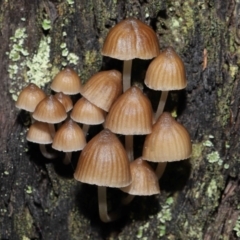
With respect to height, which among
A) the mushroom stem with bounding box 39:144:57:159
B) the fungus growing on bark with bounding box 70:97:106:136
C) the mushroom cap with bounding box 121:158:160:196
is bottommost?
the mushroom stem with bounding box 39:144:57:159

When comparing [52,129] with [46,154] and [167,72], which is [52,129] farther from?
[167,72]

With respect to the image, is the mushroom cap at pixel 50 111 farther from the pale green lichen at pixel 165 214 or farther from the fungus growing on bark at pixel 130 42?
the pale green lichen at pixel 165 214

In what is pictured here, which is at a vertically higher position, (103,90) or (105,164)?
(103,90)

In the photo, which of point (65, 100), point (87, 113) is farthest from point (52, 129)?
point (87, 113)

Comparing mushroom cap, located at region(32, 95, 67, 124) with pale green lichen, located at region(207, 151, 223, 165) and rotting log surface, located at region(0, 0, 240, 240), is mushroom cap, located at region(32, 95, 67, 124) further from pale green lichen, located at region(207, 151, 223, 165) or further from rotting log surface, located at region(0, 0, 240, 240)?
pale green lichen, located at region(207, 151, 223, 165)

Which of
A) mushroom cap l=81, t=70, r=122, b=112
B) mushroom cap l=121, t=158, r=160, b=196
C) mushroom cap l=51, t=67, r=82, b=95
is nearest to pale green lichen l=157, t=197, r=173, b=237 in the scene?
mushroom cap l=121, t=158, r=160, b=196

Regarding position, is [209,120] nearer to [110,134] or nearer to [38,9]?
[110,134]

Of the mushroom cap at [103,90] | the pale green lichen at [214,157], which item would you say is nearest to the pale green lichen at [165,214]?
the pale green lichen at [214,157]
